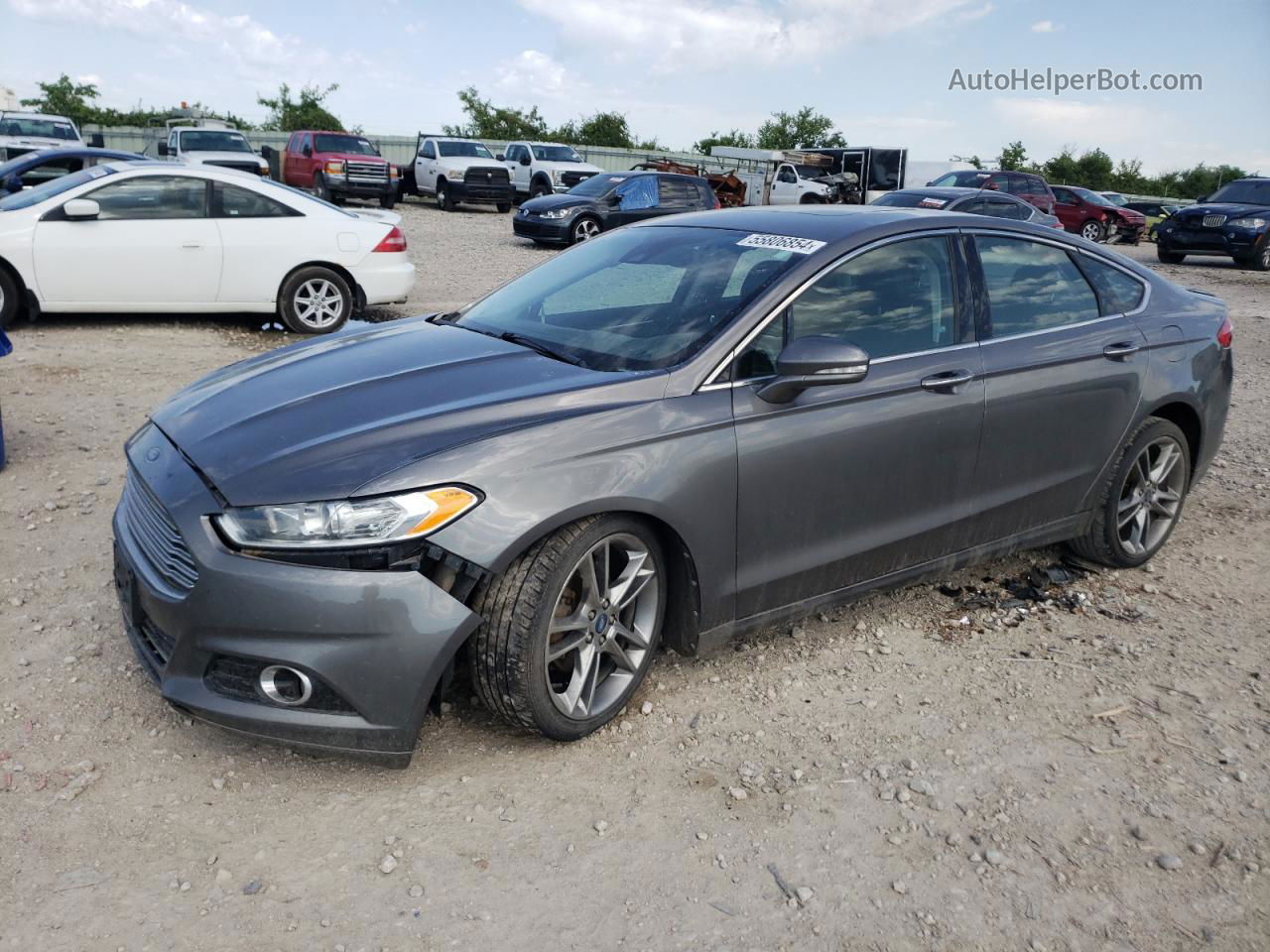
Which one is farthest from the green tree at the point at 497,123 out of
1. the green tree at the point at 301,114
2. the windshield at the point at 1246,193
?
the windshield at the point at 1246,193

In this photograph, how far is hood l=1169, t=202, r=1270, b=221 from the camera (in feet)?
66.9

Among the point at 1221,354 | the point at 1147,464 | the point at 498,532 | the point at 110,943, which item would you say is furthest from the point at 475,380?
the point at 1221,354

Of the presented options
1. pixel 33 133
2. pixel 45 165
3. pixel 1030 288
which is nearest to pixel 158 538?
pixel 1030 288

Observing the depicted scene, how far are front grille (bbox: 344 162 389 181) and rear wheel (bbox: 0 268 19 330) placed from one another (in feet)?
55.4

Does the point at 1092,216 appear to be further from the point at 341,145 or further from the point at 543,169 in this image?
the point at 341,145

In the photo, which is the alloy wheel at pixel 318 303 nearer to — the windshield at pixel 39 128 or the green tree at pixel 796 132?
the windshield at pixel 39 128

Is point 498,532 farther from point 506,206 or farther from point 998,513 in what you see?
point 506,206

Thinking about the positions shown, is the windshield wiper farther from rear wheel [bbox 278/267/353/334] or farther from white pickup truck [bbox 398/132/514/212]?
white pickup truck [bbox 398/132/514/212]

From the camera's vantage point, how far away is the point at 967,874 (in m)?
2.75

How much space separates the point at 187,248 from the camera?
9008 mm

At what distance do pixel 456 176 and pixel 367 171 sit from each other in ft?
8.67

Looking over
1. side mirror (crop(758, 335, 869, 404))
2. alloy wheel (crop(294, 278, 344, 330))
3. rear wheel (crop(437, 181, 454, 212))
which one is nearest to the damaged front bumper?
side mirror (crop(758, 335, 869, 404))

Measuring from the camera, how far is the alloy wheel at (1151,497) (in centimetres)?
473

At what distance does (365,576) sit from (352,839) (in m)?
0.71
